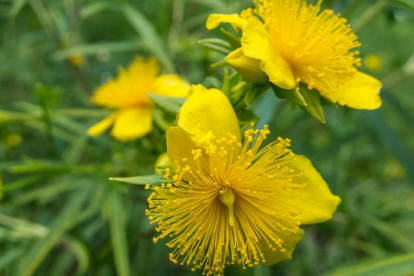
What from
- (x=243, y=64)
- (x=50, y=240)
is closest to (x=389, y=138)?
(x=243, y=64)

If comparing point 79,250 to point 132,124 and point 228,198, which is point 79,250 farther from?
point 228,198

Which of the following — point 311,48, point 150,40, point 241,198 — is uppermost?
point 150,40

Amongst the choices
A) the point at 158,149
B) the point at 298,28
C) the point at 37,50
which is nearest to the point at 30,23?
the point at 37,50

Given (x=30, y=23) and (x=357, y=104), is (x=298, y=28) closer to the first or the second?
(x=357, y=104)

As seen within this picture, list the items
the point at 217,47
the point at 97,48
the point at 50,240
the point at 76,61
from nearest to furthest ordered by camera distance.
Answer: the point at 217,47
the point at 50,240
the point at 97,48
the point at 76,61

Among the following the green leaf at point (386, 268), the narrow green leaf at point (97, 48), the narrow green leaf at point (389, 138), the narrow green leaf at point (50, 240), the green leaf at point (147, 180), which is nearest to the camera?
the green leaf at point (147, 180)

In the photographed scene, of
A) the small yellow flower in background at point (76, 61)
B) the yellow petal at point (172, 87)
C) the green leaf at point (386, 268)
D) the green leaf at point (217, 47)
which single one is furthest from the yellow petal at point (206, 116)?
the small yellow flower in background at point (76, 61)

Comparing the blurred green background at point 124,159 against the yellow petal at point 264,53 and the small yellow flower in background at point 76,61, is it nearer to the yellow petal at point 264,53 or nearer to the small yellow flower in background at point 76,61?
the small yellow flower in background at point 76,61
